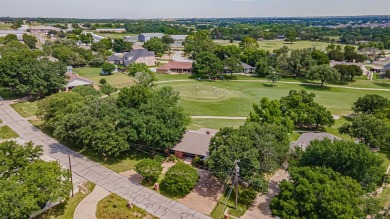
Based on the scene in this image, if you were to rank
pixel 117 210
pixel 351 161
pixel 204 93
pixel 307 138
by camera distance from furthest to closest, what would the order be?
pixel 204 93
pixel 307 138
pixel 117 210
pixel 351 161

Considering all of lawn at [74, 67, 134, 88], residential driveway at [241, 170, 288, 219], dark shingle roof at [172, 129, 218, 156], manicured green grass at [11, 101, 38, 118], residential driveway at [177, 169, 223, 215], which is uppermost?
lawn at [74, 67, 134, 88]

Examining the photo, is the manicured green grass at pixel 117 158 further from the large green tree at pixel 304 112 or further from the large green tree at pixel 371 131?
the large green tree at pixel 371 131

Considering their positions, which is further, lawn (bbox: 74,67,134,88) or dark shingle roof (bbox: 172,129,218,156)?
lawn (bbox: 74,67,134,88)

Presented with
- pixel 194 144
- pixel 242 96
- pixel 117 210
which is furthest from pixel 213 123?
pixel 117 210

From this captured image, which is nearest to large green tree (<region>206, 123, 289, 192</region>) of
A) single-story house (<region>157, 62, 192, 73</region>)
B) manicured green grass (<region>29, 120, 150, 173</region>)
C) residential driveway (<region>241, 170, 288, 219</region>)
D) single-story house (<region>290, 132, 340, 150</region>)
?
residential driveway (<region>241, 170, 288, 219</region>)

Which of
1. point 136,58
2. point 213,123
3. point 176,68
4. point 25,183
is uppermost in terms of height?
point 136,58

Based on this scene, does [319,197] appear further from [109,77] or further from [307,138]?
[109,77]

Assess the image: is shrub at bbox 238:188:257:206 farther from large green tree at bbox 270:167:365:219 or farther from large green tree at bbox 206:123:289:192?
large green tree at bbox 270:167:365:219
